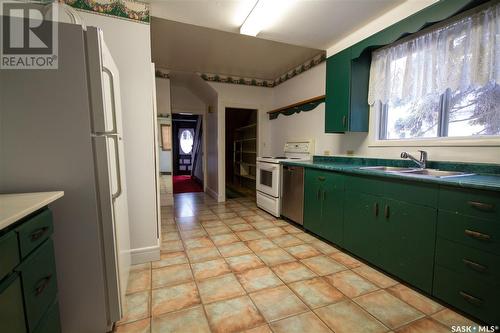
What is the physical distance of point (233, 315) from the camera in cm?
143

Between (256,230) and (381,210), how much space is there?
1538 millimetres

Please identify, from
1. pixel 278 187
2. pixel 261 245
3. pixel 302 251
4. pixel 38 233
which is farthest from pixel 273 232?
pixel 38 233

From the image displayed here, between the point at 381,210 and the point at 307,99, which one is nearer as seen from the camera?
the point at 381,210

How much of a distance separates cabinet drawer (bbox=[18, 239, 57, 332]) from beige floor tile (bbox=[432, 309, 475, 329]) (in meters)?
2.11

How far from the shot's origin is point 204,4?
2096 mm

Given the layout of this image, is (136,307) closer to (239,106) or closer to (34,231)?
(34,231)

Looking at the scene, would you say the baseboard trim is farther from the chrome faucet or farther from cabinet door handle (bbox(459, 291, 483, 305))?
the chrome faucet

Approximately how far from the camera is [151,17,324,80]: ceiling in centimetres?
278

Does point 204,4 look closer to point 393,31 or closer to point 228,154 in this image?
point 393,31

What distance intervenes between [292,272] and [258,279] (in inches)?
12.5

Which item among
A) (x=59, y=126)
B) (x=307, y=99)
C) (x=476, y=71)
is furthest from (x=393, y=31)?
(x=59, y=126)

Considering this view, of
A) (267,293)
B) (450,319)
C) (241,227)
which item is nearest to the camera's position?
(450,319)

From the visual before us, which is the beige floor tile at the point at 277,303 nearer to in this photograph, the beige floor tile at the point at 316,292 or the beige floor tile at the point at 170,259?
the beige floor tile at the point at 316,292

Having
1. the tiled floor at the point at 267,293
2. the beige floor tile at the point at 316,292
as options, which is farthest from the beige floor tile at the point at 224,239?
the beige floor tile at the point at 316,292
